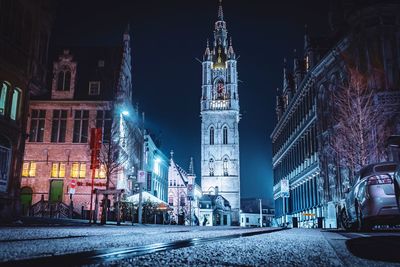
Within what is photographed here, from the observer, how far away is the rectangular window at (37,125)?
38.2 meters

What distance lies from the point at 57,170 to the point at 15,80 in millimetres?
20166

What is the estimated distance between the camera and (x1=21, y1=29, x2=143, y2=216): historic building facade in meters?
36.8

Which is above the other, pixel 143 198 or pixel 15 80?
pixel 15 80

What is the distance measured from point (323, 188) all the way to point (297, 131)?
13.8 metres

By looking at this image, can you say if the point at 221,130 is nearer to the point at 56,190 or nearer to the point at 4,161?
the point at 56,190

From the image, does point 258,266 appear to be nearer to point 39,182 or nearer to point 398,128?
point 398,128

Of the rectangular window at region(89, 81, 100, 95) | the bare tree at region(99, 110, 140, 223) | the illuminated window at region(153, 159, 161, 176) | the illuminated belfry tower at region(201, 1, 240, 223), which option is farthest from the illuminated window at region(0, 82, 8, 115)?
the illuminated belfry tower at region(201, 1, 240, 223)

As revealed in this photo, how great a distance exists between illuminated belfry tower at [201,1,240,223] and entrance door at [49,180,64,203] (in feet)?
200

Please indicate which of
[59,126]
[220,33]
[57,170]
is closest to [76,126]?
[59,126]

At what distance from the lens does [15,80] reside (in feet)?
61.4

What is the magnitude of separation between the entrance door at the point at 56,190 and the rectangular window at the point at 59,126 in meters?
3.91

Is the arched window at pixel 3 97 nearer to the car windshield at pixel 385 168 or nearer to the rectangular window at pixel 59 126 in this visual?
the car windshield at pixel 385 168

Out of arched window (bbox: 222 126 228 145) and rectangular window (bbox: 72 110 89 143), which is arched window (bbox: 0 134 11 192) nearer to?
rectangular window (bbox: 72 110 89 143)

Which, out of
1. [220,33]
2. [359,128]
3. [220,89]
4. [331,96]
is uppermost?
[220,33]
